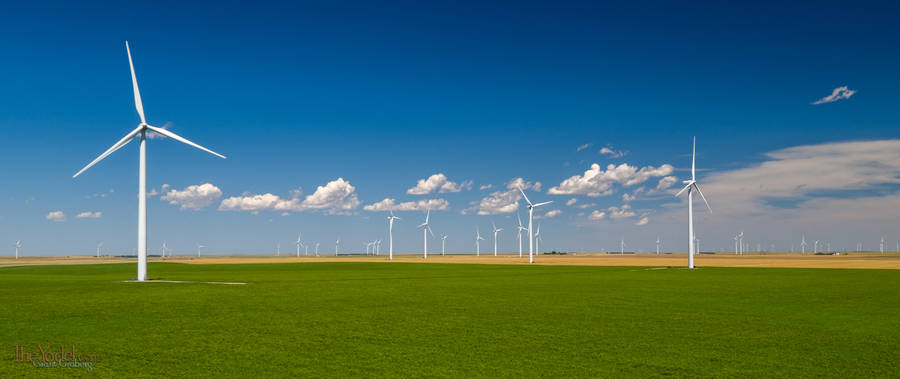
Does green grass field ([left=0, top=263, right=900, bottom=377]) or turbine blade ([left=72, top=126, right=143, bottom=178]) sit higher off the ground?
turbine blade ([left=72, top=126, right=143, bottom=178])

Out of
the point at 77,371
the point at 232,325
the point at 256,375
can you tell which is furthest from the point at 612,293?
the point at 77,371

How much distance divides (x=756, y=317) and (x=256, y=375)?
58.4 feet

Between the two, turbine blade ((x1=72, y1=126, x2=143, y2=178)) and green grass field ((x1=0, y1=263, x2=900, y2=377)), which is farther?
turbine blade ((x1=72, y1=126, x2=143, y2=178))

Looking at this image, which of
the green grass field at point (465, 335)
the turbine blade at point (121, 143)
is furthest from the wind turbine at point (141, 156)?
the green grass field at point (465, 335)

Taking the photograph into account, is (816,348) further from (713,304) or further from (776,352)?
(713,304)

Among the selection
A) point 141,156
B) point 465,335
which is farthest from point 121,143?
point 465,335

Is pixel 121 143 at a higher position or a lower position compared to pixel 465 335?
higher

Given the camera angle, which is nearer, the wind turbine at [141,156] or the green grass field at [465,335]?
the green grass field at [465,335]

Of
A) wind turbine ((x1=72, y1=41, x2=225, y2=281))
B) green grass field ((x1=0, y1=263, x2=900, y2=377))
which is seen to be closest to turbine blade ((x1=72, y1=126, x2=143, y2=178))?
wind turbine ((x1=72, y1=41, x2=225, y2=281))

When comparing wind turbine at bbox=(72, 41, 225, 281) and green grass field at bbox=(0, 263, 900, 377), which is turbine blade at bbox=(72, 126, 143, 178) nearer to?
wind turbine at bbox=(72, 41, 225, 281)

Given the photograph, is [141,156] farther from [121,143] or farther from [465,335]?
[465,335]

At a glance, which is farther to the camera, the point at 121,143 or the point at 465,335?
the point at 121,143

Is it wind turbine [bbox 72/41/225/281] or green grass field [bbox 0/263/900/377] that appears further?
wind turbine [bbox 72/41/225/281]

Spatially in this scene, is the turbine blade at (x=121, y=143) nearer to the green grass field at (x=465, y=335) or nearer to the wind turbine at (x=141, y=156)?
the wind turbine at (x=141, y=156)
